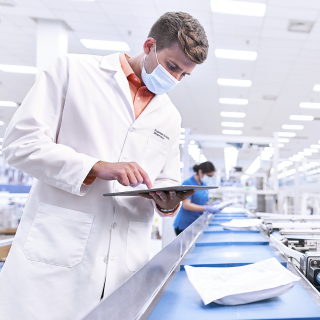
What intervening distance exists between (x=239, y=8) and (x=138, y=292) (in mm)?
4389

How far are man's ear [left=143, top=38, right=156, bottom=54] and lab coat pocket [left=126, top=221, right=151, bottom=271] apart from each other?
0.62 metres

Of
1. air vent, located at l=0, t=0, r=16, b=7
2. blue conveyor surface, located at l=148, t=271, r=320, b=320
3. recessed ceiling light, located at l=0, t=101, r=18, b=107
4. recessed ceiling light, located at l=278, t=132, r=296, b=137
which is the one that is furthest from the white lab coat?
recessed ceiling light, located at l=278, t=132, r=296, b=137

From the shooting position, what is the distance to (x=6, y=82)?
7613mm

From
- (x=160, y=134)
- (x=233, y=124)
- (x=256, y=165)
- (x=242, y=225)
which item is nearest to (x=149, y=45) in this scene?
(x=160, y=134)

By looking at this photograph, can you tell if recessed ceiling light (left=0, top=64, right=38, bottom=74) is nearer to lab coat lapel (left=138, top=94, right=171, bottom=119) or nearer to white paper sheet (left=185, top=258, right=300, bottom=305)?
lab coat lapel (left=138, top=94, right=171, bottom=119)

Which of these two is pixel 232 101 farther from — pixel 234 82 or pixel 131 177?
pixel 131 177

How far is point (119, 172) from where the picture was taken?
809 millimetres

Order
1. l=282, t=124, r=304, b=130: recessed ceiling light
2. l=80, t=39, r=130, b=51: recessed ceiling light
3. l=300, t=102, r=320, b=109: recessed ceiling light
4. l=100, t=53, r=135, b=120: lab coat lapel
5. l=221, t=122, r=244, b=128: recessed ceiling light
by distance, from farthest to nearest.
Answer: l=221, t=122, r=244, b=128: recessed ceiling light → l=282, t=124, r=304, b=130: recessed ceiling light → l=300, t=102, r=320, b=109: recessed ceiling light → l=80, t=39, r=130, b=51: recessed ceiling light → l=100, t=53, r=135, b=120: lab coat lapel

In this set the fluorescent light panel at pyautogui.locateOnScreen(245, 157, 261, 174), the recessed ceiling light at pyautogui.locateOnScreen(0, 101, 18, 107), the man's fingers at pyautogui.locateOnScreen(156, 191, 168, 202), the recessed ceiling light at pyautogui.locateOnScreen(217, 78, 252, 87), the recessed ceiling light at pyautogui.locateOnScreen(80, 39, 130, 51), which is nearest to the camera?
the man's fingers at pyautogui.locateOnScreen(156, 191, 168, 202)

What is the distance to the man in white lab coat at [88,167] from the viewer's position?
85 centimetres

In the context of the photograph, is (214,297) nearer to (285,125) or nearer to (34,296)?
(34,296)

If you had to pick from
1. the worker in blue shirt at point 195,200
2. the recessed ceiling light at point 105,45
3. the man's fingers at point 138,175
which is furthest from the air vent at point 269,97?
the man's fingers at point 138,175

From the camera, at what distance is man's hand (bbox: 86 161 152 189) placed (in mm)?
812

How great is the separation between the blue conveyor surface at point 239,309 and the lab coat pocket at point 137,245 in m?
0.17
